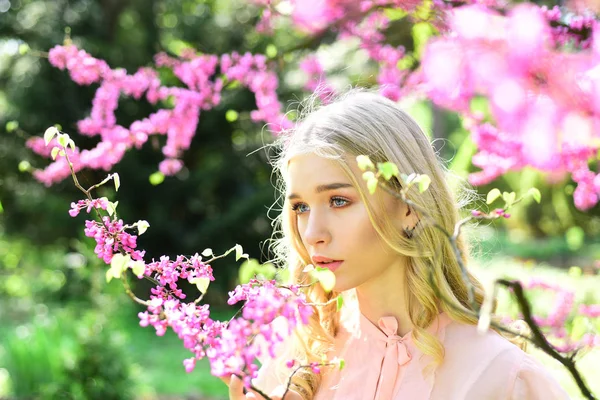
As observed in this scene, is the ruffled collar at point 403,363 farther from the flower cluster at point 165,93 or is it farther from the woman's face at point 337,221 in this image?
the flower cluster at point 165,93

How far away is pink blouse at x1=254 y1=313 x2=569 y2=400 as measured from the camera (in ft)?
5.06

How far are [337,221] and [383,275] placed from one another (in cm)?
24

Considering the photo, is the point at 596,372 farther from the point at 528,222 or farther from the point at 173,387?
the point at 528,222


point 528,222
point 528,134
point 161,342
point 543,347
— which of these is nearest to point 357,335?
point 543,347

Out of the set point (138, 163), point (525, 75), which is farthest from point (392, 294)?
point (138, 163)

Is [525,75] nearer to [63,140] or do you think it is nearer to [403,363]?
[63,140]

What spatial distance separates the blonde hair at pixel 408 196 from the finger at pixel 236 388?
26cm

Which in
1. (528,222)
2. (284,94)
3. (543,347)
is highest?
(543,347)

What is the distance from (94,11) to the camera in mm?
8898

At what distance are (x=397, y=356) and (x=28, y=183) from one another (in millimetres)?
7573

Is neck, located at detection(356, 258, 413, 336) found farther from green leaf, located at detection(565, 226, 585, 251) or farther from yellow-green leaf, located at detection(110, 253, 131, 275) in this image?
green leaf, located at detection(565, 226, 585, 251)

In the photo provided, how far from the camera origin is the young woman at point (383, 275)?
159cm

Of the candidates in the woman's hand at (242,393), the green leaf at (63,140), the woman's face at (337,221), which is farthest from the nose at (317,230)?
the green leaf at (63,140)

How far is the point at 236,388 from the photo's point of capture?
1.50 metres
